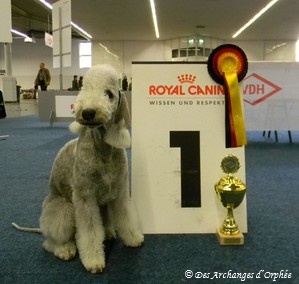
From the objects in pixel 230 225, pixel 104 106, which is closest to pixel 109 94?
pixel 104 106

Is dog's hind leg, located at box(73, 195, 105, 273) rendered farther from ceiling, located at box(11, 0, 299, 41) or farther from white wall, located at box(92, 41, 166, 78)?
white wall, located at box(92, 41, 166, 78)

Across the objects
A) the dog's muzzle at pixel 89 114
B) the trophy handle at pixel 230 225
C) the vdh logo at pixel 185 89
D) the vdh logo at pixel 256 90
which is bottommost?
the trophy handle at pixel 230 225

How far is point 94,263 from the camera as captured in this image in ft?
4.46

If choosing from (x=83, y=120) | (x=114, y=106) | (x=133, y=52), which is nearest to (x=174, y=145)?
(x=114, y=106)

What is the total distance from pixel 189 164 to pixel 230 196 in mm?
252

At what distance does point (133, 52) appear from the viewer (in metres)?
17.3

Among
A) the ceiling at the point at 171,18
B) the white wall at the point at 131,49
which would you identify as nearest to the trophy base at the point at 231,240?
the ceiling at the point at 171,18

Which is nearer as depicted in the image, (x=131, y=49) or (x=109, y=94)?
(x=109, y=94)

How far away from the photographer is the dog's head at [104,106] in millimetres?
1194

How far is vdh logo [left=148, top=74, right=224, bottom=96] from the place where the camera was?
1.68 meters

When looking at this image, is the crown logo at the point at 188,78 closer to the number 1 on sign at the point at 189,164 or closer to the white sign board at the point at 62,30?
the number 1 on sign at the point at 189,164

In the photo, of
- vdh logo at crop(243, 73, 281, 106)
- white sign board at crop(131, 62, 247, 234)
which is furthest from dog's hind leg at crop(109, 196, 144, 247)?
vdh logo at crop(243, 73, 281, 106)

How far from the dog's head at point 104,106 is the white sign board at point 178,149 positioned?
0.31m

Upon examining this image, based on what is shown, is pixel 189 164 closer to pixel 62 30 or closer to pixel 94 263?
pixel 94 263
